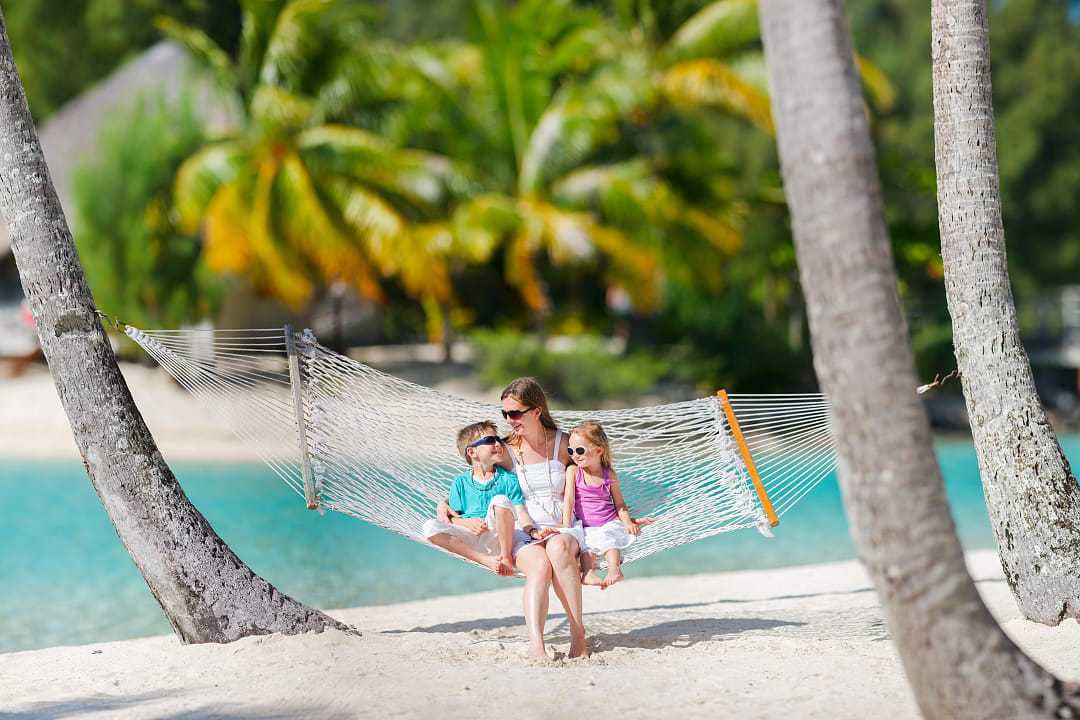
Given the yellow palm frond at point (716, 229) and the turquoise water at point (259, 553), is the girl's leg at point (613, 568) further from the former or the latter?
the yellow palm frond at point (716, 229)

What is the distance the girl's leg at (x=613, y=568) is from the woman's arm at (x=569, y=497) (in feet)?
0.51

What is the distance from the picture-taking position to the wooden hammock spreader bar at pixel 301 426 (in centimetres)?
409

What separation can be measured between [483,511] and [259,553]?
12.9 feet

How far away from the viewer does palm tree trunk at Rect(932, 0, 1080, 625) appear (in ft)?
13.1

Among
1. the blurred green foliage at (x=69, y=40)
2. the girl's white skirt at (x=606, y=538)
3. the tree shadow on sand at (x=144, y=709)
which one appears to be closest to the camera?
the tree shadow on sand at (x=144, y=709)

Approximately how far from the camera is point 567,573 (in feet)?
12.4

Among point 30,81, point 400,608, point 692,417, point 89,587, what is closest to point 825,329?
point 692,417

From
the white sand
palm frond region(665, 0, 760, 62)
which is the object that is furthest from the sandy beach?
palm frond region(665, 0, 760, 62)

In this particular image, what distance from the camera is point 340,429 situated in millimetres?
4223

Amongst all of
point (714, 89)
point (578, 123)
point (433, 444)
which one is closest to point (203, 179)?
point (578, 123)

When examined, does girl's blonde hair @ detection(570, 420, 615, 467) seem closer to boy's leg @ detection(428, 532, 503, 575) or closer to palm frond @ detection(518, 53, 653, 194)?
boy's leg @ detection(428, 532, 503, 575)

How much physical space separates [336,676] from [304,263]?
1083 cm

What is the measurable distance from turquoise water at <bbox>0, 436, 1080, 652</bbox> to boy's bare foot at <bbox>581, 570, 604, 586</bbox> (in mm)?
2496

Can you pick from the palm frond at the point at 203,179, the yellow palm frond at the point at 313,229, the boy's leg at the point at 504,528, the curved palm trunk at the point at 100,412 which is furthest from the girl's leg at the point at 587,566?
the palm frond at the point at 203,179
